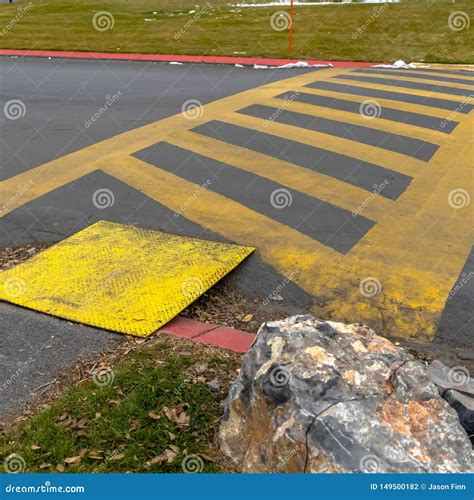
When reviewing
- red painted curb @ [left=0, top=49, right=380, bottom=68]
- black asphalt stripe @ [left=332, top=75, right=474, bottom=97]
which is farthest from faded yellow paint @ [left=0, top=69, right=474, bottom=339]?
red painted curb @ [left=0, top=49, right=380, bottom=68]

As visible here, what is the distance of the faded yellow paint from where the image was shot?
6.25m

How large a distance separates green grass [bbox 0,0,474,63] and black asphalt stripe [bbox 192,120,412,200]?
30.9 feet

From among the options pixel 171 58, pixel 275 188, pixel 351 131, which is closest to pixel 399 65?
pixel 171 58

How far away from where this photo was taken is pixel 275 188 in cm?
876

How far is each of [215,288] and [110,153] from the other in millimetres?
4736

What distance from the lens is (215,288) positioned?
21.4 ft

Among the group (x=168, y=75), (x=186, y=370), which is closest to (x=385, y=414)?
(x=186, y=370)

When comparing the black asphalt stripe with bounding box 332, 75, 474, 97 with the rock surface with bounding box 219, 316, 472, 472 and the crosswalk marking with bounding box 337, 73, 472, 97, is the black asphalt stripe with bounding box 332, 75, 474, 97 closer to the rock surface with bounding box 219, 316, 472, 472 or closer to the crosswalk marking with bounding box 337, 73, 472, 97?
the crosswalk marking with bounding box 337, 73, 472, 97

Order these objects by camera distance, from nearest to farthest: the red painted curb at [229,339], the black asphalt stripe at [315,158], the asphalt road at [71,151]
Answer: the asphalt road at [71,151] < the red painted curb at [229,339] < the black asphalt stripe at [315,158]

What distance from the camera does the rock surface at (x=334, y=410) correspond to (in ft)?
11.4

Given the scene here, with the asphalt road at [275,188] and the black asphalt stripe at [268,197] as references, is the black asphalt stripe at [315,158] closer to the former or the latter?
the asphalt road at [275,188]

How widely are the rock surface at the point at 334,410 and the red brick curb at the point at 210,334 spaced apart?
1313mm

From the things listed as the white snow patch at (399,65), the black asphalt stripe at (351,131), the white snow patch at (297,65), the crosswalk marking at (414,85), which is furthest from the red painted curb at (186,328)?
the white snow patch at (399,65)

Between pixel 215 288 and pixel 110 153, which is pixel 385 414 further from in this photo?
pixel 110 153
